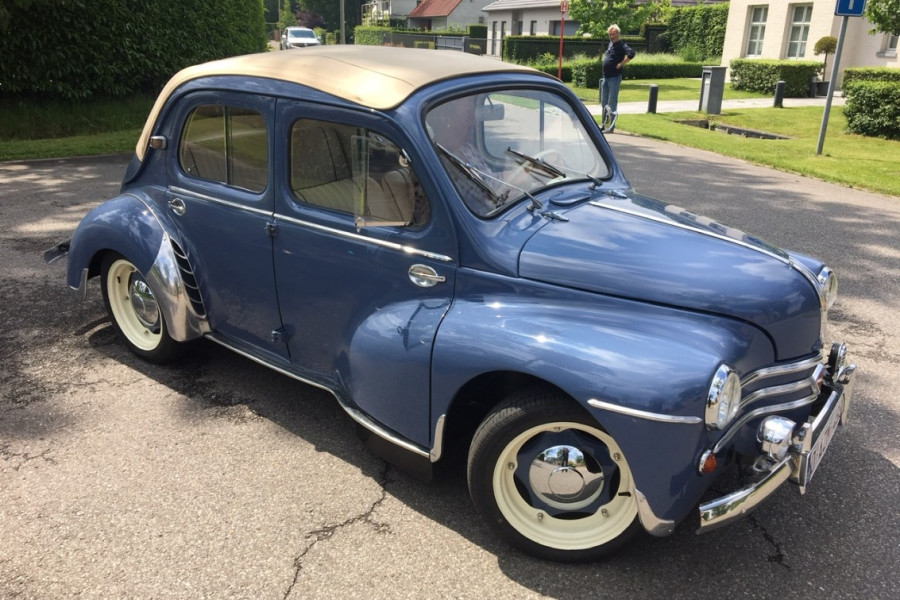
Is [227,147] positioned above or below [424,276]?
above

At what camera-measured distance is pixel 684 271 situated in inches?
105

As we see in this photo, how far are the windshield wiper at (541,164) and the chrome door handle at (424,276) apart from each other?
79cm

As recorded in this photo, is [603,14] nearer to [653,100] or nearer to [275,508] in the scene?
[653,100]

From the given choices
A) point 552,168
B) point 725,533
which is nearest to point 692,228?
point 552,168

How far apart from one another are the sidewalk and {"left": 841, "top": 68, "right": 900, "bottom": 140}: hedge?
4.52 m

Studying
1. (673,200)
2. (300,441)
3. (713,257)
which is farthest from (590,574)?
(673,200)

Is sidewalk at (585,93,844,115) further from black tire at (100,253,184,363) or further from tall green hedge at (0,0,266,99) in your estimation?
black tire at (100,253,184,363)

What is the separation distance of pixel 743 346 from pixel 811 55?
26.4 metres

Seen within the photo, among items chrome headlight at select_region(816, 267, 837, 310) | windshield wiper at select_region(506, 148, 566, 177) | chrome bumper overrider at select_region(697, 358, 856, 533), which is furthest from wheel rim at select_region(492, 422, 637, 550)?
windshield wiper at select_region(506, 148, 566, 177)

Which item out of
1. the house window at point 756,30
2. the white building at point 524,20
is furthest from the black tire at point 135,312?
the white building at point 524,20

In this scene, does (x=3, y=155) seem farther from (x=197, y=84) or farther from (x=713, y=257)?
(x=713, y=257)

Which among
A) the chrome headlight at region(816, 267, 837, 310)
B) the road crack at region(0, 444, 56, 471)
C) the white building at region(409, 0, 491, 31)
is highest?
the white building at region(409, 0, 491, 31)

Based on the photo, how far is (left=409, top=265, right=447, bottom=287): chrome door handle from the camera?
2.89 metres

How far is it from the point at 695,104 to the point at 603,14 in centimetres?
1170
